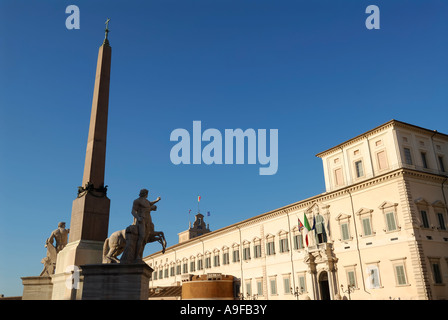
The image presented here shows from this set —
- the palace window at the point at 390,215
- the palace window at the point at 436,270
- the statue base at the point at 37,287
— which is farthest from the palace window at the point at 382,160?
the statue base at the point at 37,287

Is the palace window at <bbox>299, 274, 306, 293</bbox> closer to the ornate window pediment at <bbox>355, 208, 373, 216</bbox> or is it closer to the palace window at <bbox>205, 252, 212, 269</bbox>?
the ornate window pediment at <bbox>355, 208, 373, 216</bbox>

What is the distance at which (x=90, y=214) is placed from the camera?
44.5 ft

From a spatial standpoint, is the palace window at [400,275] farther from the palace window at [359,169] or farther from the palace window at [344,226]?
the palace window at [359,169]

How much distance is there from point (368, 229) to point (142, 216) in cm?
2347

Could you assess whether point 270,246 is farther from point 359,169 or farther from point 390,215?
point 390,215

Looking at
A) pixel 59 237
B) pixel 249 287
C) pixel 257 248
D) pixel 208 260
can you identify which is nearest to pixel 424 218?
pixel 257 248

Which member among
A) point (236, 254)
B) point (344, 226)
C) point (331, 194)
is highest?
point (331, 194)

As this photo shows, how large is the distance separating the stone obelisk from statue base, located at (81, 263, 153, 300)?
1.60 m

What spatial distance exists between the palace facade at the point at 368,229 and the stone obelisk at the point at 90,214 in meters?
22.2

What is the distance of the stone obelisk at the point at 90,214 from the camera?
12508mm

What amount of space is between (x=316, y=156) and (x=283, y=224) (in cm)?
779

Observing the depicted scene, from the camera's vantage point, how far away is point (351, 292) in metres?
29.6
